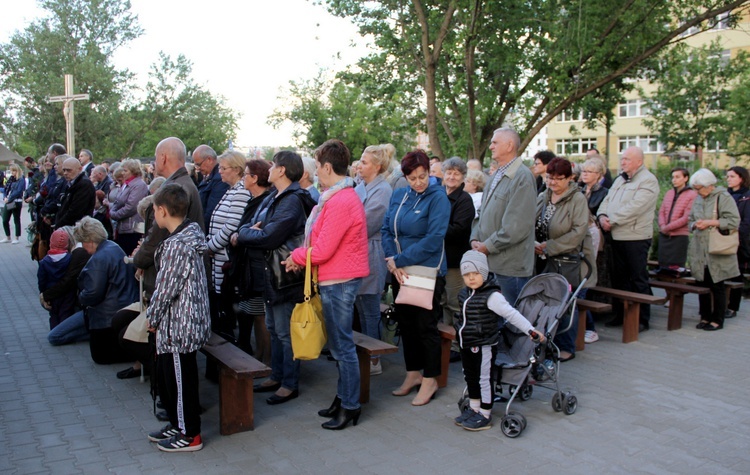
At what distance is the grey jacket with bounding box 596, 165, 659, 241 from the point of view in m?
7.26

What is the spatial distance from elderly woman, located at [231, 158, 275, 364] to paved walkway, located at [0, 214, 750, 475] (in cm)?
62

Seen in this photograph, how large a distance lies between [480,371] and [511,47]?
1315cm

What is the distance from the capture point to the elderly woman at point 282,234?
4.94 metres

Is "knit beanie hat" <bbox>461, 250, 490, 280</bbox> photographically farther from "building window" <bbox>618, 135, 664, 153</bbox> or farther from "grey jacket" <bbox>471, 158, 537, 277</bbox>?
"building window" <bbox>618, 135, 664, 153</bbox>

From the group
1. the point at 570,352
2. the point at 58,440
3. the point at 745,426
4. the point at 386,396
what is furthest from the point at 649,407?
the point at 58,440

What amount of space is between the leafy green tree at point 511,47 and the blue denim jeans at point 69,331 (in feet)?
32.2

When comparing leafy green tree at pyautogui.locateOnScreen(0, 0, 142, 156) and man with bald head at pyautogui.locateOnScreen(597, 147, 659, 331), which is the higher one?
leafy green tree at pyautogui.locateOnScreen(0, 0, 142, 156)

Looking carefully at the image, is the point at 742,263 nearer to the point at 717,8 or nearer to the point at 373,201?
the point at 373,201

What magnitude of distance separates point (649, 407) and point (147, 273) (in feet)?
13.2

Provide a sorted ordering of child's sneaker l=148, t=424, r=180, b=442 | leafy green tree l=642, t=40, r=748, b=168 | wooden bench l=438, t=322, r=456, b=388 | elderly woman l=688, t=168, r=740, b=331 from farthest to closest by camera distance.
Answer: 1. leafy green tree l=642, t=40, r=748, b=168
2. elderly woman l=688, t=168, r=740, b=331
3. wooden bench l=438, t=322, r=456, b=388
4. child's sneaker l=148, t=424, r=180, b=442

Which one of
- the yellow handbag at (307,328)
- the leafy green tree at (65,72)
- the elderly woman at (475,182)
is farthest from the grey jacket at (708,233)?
the leafy green tree at (65,72)

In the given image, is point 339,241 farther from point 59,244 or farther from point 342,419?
point 59,244

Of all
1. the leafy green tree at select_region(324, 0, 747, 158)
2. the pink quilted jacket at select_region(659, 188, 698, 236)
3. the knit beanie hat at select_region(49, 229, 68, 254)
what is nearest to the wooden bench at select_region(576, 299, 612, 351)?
the pink quilted jacket at select_region(659, 188, 698, 236)

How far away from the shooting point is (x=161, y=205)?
4477mm
